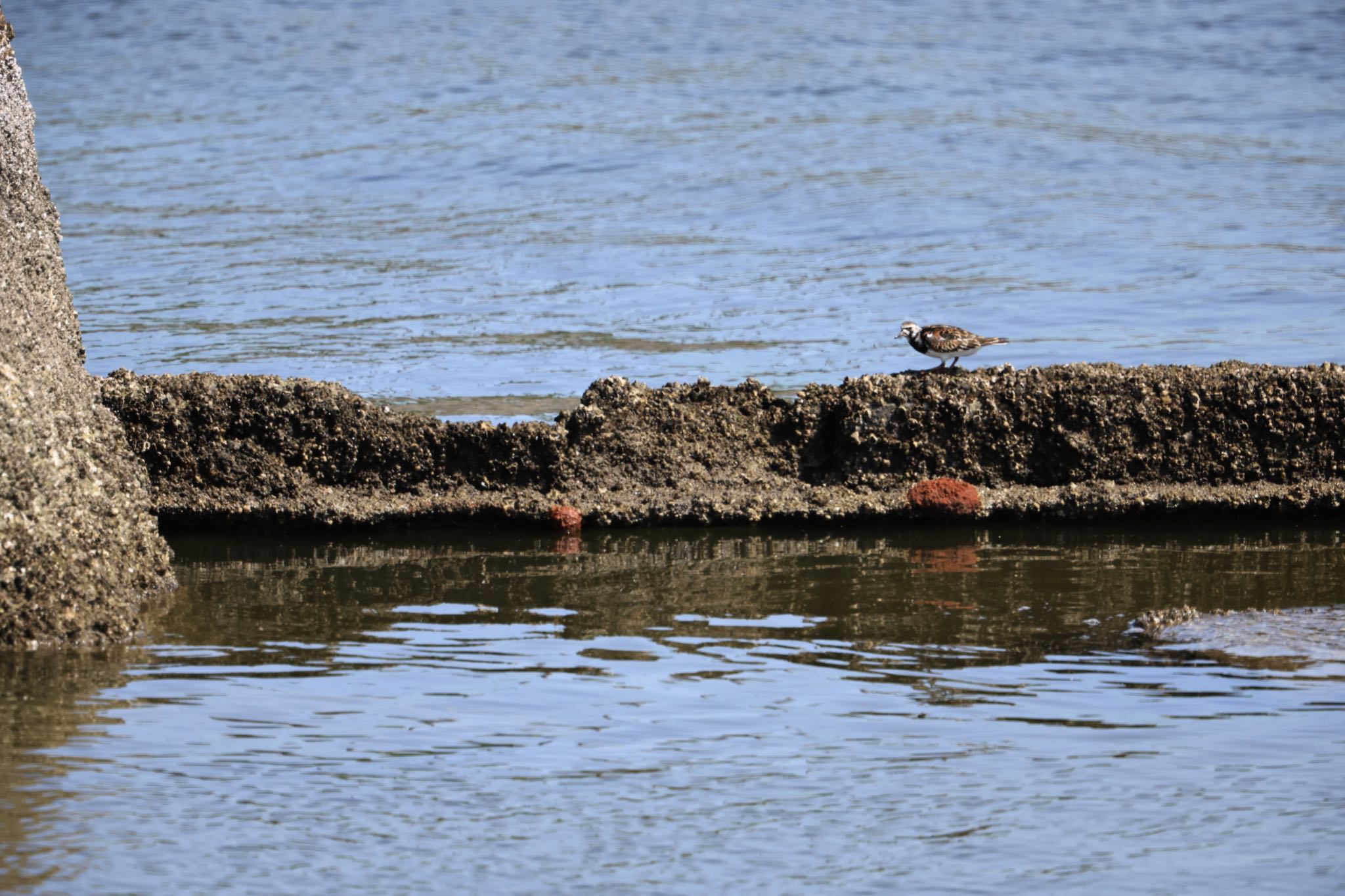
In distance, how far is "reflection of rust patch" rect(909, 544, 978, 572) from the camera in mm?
6051

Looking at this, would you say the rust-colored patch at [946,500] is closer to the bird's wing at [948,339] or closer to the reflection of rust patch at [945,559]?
the reflection of rust patch at [945,559]

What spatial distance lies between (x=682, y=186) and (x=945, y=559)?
14246mm

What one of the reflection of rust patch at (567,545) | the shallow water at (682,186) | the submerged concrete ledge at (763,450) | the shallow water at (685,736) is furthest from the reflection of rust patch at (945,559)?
the shallow water at (682,186)

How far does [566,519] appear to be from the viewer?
6.64m

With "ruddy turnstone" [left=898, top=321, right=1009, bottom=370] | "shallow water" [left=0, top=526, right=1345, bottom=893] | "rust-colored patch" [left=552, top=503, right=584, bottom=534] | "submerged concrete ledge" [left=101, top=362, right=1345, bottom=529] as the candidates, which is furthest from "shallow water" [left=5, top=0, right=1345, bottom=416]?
"shallow water" [left=0, top=526, right=1345, bottom=893]

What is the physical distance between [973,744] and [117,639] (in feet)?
8.83

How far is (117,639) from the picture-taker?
16.1 ft

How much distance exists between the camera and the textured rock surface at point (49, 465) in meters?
4.70

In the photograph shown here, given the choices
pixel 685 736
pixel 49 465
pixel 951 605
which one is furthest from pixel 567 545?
pixel 685 736

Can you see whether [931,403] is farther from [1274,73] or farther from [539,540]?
[1274,73]

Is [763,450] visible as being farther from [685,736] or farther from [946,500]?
[685,736]

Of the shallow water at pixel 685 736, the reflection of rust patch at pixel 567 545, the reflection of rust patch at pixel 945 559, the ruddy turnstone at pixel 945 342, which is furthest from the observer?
the ruddy turnstone at pixel 945 342

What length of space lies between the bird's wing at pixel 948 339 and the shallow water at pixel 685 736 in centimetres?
176

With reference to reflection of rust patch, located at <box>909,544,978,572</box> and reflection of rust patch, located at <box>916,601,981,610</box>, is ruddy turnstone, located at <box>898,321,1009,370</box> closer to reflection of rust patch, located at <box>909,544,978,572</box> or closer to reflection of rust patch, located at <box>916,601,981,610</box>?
reflection of rust patch, located at <box>909,544,978,572</box>
